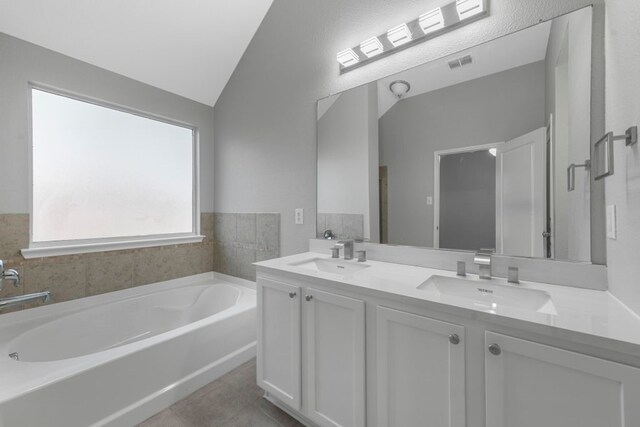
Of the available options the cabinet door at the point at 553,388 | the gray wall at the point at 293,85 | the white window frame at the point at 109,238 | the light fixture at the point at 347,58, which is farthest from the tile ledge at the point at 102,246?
the cabinet door at the point at 553,388

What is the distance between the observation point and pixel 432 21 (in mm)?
1566

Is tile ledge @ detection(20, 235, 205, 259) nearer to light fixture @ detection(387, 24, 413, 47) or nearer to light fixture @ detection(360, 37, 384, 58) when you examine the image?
light fixture @ detection(360, 37, 384, 58)

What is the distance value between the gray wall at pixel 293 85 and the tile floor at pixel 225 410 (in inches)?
40.3

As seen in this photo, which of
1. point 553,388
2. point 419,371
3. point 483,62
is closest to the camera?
point 553,388

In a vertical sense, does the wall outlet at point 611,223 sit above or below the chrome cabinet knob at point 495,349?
above

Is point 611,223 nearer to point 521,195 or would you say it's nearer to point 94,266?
point 521,195

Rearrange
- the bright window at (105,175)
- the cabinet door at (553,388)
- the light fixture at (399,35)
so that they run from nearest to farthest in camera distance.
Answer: the cabinet door at (553,388), the light fixture at (399,35), the bright window at (105,175)

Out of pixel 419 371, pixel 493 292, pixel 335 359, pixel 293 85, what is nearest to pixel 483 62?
pixel 493 292

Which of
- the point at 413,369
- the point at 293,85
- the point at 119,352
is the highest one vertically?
the point at 293,85

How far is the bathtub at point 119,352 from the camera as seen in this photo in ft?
4.20

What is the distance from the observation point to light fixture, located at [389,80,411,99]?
168 cm

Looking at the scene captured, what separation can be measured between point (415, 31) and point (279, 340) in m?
1.94

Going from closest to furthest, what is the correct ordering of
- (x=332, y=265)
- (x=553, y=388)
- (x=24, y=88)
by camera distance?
(x=553, y=388) < (x=332, y=265) < (x=24, y=88)

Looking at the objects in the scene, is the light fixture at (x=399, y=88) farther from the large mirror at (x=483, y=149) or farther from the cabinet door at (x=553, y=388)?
the cabinet door at (x=553, y=388)
